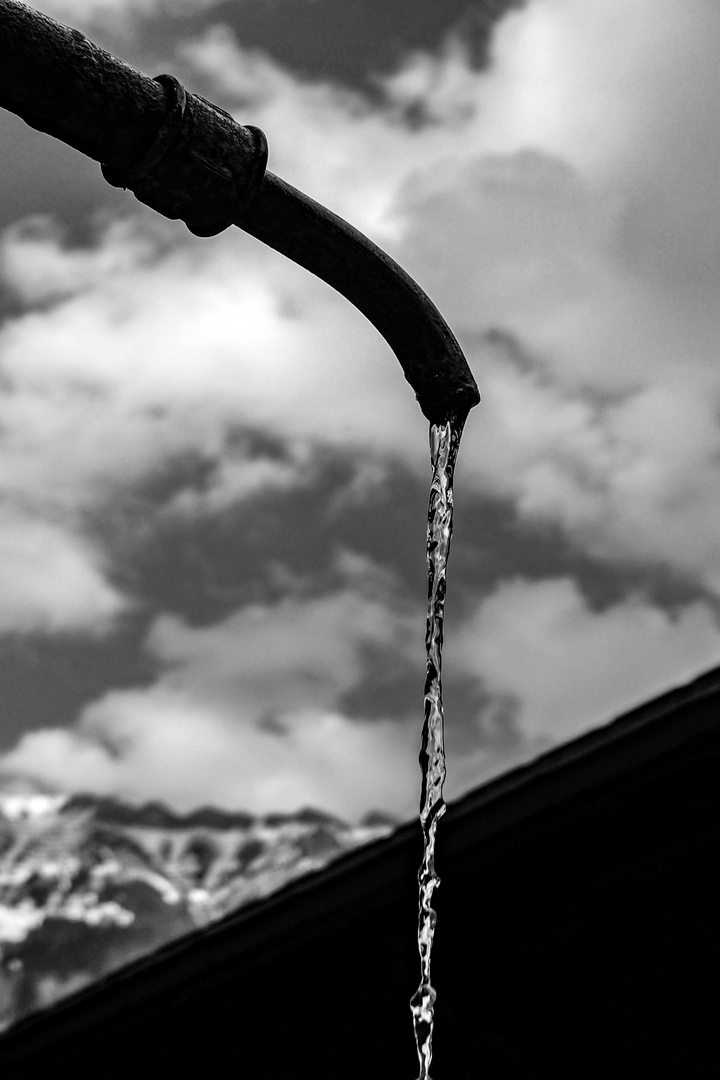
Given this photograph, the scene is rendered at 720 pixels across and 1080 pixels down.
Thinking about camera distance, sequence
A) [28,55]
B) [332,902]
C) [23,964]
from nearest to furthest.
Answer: [28,55] → [332,902] → [23,964]

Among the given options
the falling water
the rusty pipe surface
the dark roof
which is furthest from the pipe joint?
the dark roof

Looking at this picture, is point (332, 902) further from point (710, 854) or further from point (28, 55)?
point (28, 55)

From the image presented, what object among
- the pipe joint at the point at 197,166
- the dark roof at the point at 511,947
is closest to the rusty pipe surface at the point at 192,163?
the pipe joint at the point at 197,166

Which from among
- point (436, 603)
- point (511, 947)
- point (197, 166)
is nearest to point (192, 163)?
point (197, 166)

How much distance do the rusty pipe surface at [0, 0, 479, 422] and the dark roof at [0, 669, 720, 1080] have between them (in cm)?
196

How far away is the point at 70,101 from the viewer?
1.57m

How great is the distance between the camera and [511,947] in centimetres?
441

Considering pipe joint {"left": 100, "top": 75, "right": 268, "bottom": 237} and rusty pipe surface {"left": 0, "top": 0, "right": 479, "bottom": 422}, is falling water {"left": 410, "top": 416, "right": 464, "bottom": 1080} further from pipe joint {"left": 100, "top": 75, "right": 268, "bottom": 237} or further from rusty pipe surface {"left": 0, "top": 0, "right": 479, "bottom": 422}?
pipe joint {"left": 100, "top": 75, "right": 268, "bottom": 237}

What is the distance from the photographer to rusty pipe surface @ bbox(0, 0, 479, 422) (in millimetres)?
1534

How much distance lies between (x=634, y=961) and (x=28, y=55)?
3.53 metres

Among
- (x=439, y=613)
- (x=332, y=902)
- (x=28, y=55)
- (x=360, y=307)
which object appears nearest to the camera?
(x=28, y=55)

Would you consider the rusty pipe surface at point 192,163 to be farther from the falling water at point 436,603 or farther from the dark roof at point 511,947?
the dark roof at point 511,947

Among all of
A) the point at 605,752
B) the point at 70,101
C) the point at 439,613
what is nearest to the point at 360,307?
the point at 70,101

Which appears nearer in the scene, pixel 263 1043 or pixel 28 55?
pixel 28 55
